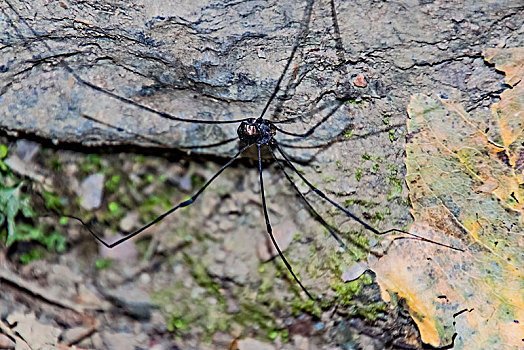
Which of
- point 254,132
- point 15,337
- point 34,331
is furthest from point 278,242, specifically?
point 15,337

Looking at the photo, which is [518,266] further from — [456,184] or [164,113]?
[164,113]

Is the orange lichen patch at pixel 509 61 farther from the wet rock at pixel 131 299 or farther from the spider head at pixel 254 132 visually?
the wet rock at pixel 131 299

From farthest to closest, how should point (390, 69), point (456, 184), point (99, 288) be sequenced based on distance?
point (390, 69) < point (456, 184) < point (99, 288)

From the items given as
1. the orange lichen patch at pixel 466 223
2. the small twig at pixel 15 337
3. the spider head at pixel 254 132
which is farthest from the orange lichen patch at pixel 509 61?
the small twig at pixel 15 337

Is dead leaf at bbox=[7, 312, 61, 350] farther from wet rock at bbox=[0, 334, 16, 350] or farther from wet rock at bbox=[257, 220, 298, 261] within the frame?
wet rock at bbox=[257, 220, 298, 261]

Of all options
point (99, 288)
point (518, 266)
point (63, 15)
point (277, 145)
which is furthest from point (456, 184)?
point (63, 15)

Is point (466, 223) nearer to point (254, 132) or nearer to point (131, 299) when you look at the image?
point (254, 132)
